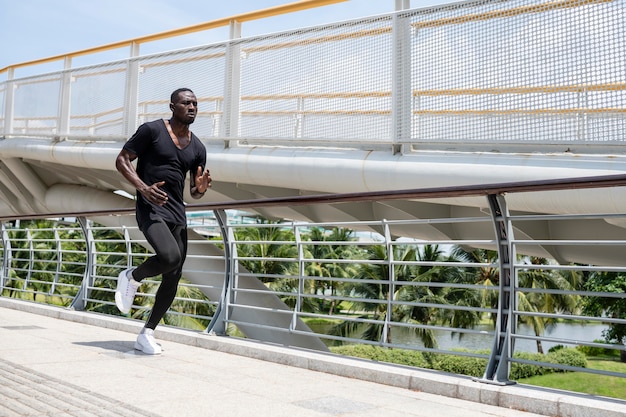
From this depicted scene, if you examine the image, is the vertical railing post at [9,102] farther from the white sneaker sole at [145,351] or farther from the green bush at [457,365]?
the green bush at [457,365]

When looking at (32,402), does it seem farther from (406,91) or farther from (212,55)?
(212,55)

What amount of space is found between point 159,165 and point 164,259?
0.61m

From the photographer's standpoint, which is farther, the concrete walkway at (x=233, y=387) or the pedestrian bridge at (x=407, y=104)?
the pedestrian bridge at (x=407, y=104)

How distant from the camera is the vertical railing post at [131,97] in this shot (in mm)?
12078

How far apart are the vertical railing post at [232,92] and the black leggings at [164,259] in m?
5.81

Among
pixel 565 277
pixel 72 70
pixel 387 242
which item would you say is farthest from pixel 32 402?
pixel 565 277

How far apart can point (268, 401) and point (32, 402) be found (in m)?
1.07

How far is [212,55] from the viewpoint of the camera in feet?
35.7

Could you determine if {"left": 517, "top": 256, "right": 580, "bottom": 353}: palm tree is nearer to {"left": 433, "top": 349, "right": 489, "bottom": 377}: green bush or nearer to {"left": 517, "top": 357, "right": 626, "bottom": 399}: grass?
{"left": 517, "top": 357, "right": 626, "bottom": 399}: grass

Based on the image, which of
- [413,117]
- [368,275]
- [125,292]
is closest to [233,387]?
[125,292]

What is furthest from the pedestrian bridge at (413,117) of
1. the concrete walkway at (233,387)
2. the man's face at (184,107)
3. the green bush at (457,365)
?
the green bush at (457,365)

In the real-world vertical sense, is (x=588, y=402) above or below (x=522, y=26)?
below

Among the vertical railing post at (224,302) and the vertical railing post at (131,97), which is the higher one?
the vertical railing post at (131,97)

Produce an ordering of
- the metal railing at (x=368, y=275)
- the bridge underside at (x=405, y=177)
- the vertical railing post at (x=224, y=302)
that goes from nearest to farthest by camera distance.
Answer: the metal railing at (x=368, y=275) < the vertical railing post at (x=224, y=302) < the bridge underside at (x=405, y=177)
